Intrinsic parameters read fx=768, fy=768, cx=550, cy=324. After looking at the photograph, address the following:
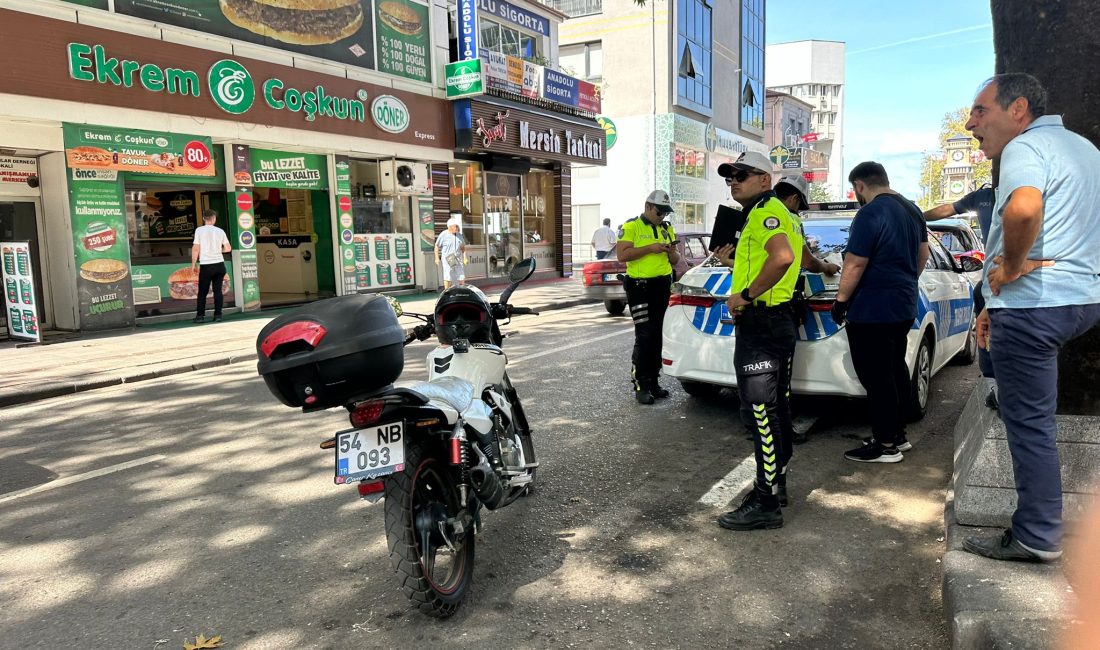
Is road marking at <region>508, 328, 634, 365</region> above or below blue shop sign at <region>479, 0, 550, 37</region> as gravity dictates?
below

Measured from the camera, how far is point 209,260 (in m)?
13.1

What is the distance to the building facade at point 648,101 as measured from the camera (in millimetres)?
34500

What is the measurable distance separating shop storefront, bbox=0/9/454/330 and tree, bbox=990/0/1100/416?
40.0ft

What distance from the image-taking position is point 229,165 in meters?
14.4

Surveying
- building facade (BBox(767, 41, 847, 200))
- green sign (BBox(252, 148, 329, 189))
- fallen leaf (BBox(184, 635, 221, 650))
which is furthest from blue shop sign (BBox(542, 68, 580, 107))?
building facade (BBox(767, 41, 847, 200))

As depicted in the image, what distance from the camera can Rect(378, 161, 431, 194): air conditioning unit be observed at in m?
17.4

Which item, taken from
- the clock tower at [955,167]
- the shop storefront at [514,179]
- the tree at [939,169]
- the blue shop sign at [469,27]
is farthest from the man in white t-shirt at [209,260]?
the tree at [939,169]

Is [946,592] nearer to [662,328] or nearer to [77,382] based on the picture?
[662,328]

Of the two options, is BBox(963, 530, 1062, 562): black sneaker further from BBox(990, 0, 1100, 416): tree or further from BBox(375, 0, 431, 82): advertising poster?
BBox(375, 0, 431, 82): advertising poster

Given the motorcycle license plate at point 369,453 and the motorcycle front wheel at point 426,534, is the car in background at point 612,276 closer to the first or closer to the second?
the motorcycle front wheel at point 426,534

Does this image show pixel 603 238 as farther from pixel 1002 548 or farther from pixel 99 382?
pixel 1002 548

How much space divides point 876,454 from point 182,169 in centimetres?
1238

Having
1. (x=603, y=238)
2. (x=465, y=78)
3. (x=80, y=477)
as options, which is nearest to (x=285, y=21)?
(x=465, y=78)

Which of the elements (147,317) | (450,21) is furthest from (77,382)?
(450,21)
